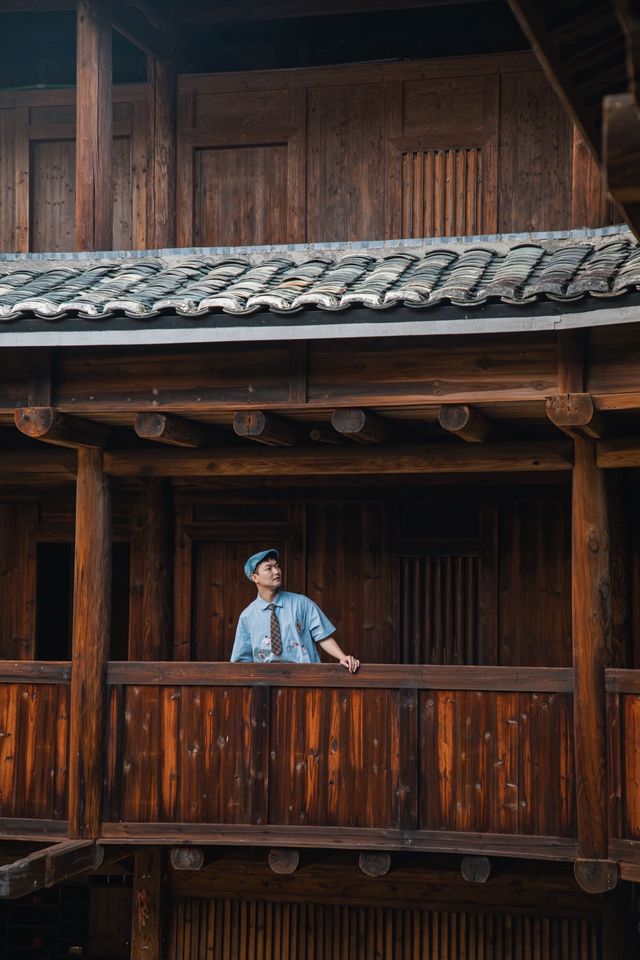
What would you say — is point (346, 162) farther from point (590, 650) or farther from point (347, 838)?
point (347, 838)

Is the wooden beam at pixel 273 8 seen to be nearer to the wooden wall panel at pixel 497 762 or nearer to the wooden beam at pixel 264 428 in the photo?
the wooden beam at pixel 264 428

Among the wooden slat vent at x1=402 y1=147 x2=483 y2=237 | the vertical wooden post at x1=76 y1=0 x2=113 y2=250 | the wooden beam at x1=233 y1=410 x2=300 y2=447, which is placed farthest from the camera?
the wooden slat vent at x1=402 y1=147 x2=483 y2=237

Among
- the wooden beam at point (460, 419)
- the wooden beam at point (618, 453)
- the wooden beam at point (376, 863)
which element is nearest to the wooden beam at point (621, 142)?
the wooden beam at point (460, 419)

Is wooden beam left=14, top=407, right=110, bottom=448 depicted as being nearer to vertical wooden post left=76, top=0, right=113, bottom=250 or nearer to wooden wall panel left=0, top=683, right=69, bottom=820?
wooden wall panel left=0, top=683, right=69, bottom=820

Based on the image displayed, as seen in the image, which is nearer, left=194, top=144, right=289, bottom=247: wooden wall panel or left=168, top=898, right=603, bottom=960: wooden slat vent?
Answer: left=168, top=898, right=603, bottom=960: wooden slat vent

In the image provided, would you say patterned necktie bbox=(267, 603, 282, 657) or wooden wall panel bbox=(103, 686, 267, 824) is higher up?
patterned necktie bbox=(267, 603, 282, 657)

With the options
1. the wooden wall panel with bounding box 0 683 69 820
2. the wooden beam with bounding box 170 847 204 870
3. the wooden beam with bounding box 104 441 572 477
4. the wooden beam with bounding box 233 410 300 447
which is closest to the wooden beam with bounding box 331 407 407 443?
the wooden beam with bounding box 104 441 572 477

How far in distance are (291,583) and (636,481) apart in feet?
10.2

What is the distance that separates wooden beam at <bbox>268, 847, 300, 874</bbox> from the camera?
10297 millimetres

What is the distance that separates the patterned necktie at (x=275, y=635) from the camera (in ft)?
35.0

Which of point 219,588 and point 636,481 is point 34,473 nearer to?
point 219,588

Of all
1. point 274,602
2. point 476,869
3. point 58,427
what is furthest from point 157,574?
point 476,869

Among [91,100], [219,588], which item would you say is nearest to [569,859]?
[219,588]

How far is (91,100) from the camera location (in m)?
12.0
